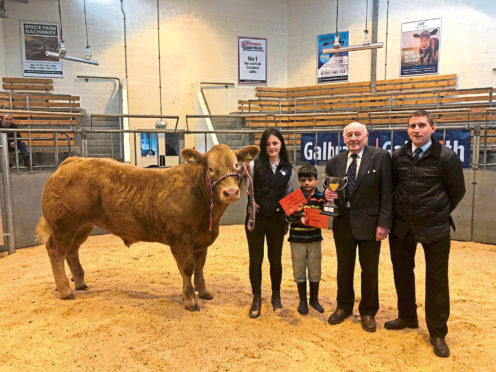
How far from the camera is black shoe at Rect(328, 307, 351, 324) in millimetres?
3238

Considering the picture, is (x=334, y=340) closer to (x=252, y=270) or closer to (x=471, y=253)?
(x=252, y=270)

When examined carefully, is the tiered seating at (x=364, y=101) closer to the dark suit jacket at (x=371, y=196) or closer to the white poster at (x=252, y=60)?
the white poster at (x=252, y=60)

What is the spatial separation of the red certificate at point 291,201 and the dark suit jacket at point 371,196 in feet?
1.05

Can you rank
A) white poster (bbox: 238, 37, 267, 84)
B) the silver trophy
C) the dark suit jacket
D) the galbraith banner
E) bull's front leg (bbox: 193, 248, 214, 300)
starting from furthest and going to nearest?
white poster (bbox: 238, 37, 267, 84), the galbraith banner, bull's front leg (bbox: 193, 248, 214, 300), the silver trophy, the dark suit jacket

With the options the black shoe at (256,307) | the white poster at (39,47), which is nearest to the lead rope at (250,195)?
the black shoe at (256,307)

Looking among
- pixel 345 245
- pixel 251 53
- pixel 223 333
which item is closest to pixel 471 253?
pixel 345 245

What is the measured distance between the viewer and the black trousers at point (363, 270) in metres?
3.10

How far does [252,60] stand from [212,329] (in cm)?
1197

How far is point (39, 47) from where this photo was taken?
11.8m

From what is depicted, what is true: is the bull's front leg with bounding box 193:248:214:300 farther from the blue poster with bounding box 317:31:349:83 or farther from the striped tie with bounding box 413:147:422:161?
the blue poster with bounding box 317:31:349:83

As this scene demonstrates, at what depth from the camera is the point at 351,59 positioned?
43.1 feet

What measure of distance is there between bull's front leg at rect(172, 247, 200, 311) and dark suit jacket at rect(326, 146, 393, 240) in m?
1.43

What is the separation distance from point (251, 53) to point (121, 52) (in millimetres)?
4416

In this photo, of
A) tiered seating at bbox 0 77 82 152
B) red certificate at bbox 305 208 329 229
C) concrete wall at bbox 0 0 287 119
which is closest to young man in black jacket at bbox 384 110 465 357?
red certificate at bbox 305 208 329 229
